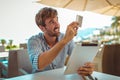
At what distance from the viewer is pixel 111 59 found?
2150 millimetres

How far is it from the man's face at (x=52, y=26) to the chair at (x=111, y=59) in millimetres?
710

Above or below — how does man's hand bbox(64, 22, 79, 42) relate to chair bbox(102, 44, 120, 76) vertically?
above

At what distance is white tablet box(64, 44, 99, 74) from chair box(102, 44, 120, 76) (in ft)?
2.83

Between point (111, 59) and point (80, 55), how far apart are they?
3.15 ft

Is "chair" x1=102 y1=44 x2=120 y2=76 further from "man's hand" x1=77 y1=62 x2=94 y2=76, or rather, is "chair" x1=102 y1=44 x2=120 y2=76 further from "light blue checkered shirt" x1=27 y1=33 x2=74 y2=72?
"man's hand" x1=77 y1=62 x2=94 y2=76

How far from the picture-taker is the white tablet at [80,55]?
4.15 feet

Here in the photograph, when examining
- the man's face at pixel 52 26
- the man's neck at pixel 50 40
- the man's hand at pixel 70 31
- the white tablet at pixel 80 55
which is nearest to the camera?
the white tablet at pixel 80 55

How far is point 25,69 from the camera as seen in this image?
6.83 feet

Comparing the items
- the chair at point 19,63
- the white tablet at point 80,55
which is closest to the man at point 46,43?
the white tablet at point 80,55

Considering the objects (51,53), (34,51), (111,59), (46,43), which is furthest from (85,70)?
(111,59)

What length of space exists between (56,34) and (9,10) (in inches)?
271

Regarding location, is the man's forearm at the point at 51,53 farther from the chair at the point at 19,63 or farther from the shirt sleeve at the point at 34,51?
the chair at the point at 19,63

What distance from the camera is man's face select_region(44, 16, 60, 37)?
5.40 feet

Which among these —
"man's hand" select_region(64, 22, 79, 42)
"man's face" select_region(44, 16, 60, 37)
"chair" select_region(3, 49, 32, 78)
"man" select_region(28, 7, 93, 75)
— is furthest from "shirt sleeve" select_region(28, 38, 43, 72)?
"chair" select_region(3, 49, 32, 78)
